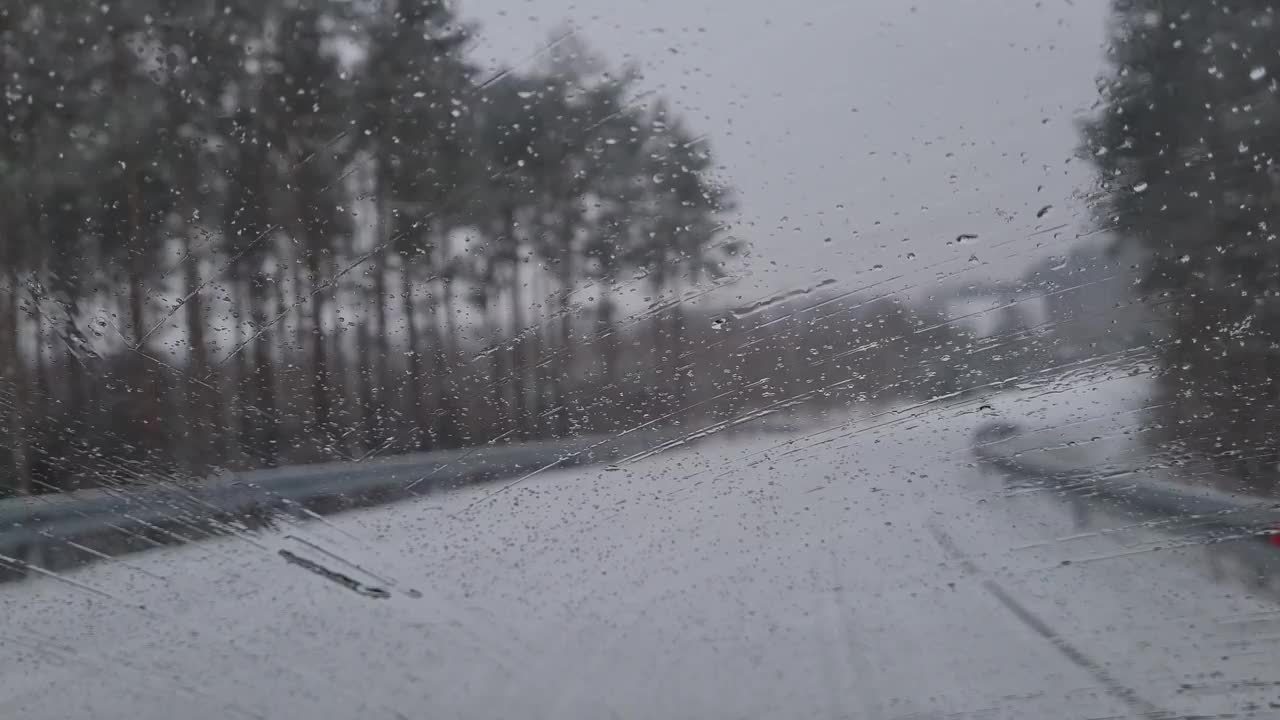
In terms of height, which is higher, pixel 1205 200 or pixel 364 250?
pixel 364 250

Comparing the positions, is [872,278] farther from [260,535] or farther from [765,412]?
[260,535]

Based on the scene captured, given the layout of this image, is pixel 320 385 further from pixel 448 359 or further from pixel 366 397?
pixel 448 359

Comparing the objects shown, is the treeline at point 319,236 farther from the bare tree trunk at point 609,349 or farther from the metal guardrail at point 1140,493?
the metal guardrail at point 1140,493

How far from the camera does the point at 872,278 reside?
448cm

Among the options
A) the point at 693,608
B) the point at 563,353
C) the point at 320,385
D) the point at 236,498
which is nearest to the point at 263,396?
the point at 320,385

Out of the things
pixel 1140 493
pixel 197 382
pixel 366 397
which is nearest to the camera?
pixel 1140 493

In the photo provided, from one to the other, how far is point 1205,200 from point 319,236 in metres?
3.80

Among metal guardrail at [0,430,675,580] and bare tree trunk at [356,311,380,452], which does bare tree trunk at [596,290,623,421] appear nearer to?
metal guardrail at [0,430,675,580]

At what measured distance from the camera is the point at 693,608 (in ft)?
13.8

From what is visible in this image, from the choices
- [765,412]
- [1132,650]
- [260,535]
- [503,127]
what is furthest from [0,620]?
[1132,650]

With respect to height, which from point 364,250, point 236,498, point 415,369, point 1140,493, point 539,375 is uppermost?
point 364,250

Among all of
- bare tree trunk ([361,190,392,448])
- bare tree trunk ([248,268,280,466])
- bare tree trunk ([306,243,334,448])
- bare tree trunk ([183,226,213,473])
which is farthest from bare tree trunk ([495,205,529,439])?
bare tree trunk ([183,226,213,473])

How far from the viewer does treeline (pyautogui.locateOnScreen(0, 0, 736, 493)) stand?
442cm

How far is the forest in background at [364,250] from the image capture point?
174 inches
